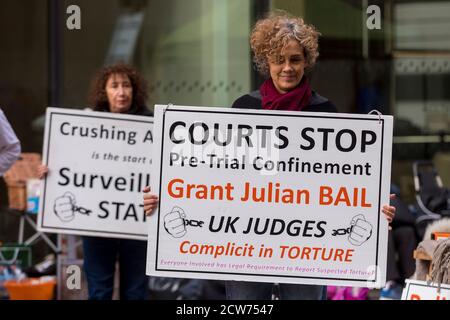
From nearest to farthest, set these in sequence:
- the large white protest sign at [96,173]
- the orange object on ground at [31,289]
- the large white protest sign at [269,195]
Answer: the large white protest sign at [269,195] → the large white protest sign at [96,173] → the orange object on ground at [31,289]

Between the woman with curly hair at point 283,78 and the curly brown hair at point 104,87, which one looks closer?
the woman with curly hair at point 283,78

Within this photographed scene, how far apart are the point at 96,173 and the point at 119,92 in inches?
21.1

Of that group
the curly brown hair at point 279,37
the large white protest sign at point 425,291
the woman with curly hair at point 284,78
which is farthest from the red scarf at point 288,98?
the large white protest sign at point 425,291

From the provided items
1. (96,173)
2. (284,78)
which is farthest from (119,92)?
(284,78)

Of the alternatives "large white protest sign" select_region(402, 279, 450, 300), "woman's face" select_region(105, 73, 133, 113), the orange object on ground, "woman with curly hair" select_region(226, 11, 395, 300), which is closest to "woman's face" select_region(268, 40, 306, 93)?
"woman with curly hair" select_region(226, 11, 395, 300)

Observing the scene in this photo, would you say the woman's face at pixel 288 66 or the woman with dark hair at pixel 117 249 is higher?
the woman's face at pixel 288 66

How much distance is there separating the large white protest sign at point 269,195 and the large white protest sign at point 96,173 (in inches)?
57.9

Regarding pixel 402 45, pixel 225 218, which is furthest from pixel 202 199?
pixel 402 45

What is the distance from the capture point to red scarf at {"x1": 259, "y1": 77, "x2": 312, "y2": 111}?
4637mm

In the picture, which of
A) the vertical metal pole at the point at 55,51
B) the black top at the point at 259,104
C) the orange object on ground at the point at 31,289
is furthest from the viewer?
the vertical metal pole at the point at 55,51

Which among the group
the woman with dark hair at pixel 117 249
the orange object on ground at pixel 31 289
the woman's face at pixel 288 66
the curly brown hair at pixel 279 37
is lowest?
the orange object on ground at pixel 31 289

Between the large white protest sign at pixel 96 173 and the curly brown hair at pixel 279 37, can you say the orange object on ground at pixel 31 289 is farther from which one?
the curly brown hair at pixel 279 37

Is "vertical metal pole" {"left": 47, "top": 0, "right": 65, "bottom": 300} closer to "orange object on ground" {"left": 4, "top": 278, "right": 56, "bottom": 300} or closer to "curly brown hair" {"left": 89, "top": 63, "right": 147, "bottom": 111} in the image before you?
"orange object on ground" {"left": 4, "top": 278, "right": 56, "bottom": 300}

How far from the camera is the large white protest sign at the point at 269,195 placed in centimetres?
455
